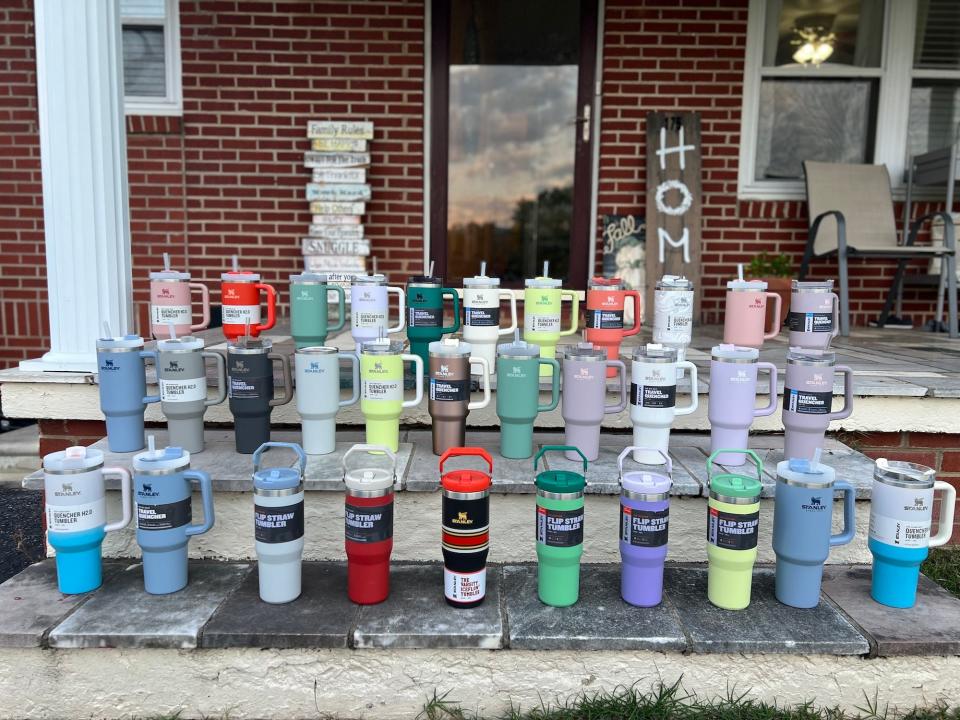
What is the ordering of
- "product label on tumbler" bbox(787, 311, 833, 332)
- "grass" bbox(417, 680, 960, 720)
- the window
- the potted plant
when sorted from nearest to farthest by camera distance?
"grass" bbox(417, 680, 960, 720)
"product label on tumbler" bbox(787, 311, 833, 332)
the potted plant
the window

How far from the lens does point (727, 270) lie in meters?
4.71

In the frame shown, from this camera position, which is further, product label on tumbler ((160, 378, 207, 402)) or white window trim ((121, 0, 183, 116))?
white window trim ((121, 0, 183, 116))

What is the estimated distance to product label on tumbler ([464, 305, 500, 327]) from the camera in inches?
101

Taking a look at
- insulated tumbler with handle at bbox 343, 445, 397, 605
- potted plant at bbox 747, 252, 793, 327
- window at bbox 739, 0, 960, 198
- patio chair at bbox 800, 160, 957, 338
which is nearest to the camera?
insulated tumbler with handle at bbox 343, 445, 397, 605

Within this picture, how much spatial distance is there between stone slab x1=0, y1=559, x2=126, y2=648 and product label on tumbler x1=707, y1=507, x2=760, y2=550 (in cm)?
158

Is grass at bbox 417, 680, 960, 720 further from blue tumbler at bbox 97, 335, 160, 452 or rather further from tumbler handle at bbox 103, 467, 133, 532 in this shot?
blue tumbler at bbox 97, 335, 160, 452

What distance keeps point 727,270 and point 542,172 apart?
1383 mm

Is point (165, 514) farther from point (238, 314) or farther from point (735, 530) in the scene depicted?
point (735, 530)

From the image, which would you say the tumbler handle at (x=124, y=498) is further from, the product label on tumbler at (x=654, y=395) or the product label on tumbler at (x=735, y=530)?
the product label on tumbler at (x=735, y=530)

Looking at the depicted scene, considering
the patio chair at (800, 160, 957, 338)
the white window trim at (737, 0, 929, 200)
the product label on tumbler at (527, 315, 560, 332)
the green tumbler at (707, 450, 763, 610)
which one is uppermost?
the white window trim at (737, 0, 929, 200)

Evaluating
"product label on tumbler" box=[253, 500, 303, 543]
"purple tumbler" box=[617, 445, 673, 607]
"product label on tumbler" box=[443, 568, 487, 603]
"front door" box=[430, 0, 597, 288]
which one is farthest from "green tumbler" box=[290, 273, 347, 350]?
"front door" box=[430, 0, 597, 288]

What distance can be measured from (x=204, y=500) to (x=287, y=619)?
382mm

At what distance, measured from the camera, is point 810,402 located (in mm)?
2191

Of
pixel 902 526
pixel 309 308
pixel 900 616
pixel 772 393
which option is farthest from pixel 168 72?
pixel 900 616
